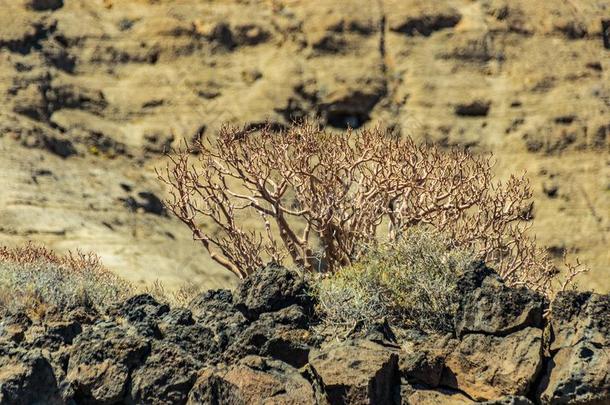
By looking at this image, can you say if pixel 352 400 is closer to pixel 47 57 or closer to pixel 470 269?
pixel 470 269

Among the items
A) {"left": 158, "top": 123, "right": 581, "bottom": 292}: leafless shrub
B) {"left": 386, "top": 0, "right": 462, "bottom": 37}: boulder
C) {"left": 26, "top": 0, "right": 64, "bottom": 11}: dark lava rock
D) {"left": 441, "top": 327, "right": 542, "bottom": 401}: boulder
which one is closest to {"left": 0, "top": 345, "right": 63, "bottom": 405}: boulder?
{"left": 441, "top": 327, "right": 542, "bottom": 401}: boulder

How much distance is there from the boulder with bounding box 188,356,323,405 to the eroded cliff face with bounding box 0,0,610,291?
684 inches

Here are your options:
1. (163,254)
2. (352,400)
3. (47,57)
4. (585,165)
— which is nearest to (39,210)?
(163,254)

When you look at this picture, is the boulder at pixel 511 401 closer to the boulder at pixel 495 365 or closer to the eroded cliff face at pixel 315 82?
the boulder at pixel 495 365

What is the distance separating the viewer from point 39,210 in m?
23.7

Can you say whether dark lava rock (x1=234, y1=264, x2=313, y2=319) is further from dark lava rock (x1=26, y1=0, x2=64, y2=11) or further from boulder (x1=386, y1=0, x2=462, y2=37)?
boulder (x1=386, y1=0, x2=462, y2=37)

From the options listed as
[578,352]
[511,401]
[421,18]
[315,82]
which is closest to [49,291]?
[511,401]

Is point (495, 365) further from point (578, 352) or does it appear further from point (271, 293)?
point (271, 293)

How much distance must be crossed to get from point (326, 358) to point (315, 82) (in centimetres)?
2260

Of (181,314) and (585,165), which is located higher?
(181,314)

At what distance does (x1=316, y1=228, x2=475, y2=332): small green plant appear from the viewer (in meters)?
9.62

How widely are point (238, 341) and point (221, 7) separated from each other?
24.2m

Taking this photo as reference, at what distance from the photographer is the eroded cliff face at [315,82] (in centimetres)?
2788

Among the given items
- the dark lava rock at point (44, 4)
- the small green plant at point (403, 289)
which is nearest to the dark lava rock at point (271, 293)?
the small green plant at point (403, 289)
